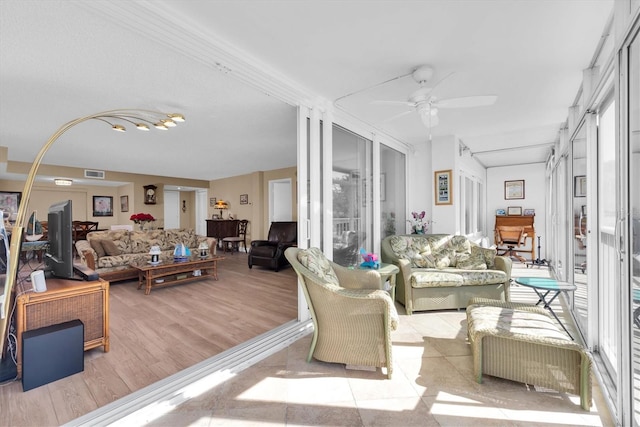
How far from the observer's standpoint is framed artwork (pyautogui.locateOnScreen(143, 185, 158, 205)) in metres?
8.47

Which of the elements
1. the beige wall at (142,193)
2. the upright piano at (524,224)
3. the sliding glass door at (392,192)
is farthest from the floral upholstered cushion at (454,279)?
the beige wall at (142,193)

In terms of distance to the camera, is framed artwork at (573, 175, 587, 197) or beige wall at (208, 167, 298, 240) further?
beige wall at (208, 167, 298, 240)

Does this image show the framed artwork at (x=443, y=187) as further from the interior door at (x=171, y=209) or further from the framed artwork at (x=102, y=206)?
the framed artwork at (x=102, y=206)

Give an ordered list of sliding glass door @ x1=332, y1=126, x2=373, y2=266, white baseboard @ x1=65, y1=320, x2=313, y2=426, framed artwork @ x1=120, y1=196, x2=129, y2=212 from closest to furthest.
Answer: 1. white baseboard @ x1=65, y1=320, x2=313, y2=426
2. sliding glass door @ x1=332, y1=126, x2=373, y2=266
3. framed artwork @ x1=120, y1=196, x2=129, y2=212

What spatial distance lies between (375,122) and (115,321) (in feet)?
12.9

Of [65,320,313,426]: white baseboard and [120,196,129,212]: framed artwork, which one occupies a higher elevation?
[120,196,129,212]: framed artwork

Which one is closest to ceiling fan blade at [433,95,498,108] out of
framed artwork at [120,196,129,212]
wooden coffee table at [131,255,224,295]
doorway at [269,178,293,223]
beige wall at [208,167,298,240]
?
wooden coffee table at [131,255,224,295]

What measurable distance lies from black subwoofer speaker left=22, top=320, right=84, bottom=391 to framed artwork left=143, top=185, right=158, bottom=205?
284 inches

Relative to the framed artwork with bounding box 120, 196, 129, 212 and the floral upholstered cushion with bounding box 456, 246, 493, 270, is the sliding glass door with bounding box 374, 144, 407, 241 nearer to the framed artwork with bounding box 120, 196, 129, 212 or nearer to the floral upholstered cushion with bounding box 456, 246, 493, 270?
the floral upholstered cushion with bounding box 456, 246, 493, 270

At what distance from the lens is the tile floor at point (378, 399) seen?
161 centimetres

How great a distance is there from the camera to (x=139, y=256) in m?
5.02

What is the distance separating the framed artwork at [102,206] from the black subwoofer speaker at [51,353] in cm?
916

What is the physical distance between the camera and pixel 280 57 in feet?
7.72

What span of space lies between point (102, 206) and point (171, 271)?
723 centimetres
